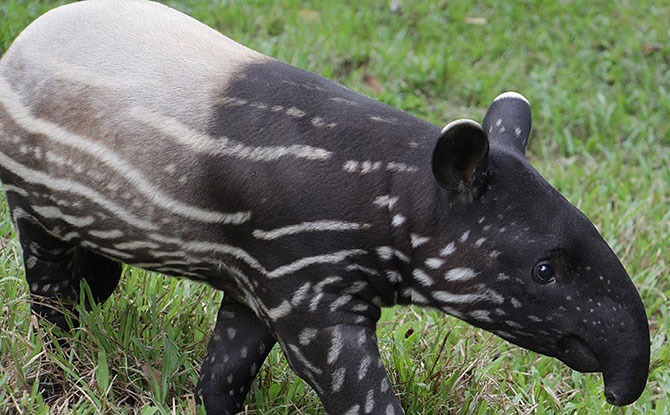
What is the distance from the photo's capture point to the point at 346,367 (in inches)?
99.0

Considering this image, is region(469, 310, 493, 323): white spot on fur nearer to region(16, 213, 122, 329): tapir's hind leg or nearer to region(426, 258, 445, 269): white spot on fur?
region(426, 258, 445, 269): white spot on fur

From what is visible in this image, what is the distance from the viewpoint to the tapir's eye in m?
2.48

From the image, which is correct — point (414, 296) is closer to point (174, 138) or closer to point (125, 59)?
point (174, 138)

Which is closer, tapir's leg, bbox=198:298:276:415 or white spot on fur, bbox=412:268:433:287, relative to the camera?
white spot on fur, bbox=412:268:433:287

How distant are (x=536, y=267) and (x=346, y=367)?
568 mm

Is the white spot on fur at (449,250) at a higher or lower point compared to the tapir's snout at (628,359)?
higher

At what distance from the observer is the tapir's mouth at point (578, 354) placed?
2.53 meters

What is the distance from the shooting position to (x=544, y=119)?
19.8 ft

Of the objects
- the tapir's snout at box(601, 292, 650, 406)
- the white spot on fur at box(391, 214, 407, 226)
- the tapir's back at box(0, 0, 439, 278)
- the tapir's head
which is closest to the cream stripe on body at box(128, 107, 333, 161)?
the tapir's back at box(0, 0, 439, 278)

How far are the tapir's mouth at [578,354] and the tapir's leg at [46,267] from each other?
1.59m

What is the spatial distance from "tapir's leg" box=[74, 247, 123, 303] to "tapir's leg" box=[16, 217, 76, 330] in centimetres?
5

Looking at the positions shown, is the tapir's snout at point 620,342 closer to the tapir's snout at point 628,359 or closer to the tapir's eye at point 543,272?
the tapir's snout at point 628,359

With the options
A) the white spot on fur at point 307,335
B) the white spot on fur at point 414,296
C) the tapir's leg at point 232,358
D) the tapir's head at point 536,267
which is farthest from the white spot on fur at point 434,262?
the tapir's leg at point 232,358

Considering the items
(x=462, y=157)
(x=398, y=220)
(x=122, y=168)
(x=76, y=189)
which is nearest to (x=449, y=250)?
(x=398, y=220)
